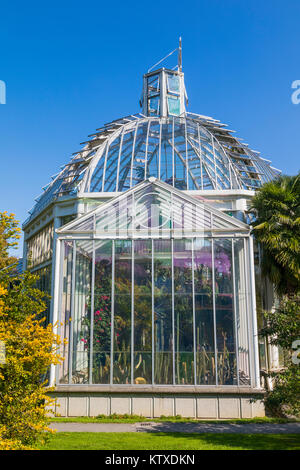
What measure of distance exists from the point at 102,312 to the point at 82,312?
2.72ft

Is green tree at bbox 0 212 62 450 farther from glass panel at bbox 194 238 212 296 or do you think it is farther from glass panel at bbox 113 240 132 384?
glass panel at bbox 194 238 212 296

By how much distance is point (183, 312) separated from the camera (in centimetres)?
1605

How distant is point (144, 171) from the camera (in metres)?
20.6

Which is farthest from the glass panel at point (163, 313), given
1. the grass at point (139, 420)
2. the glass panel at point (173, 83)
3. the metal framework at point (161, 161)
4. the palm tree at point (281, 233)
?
the glass panel at point (173, 83)

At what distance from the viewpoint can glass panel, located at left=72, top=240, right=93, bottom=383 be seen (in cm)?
1595

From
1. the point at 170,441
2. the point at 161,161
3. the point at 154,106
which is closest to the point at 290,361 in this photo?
the point at 170,441

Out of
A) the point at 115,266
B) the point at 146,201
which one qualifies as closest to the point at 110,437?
the point at 115,266

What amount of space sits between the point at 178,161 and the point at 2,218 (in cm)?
1136

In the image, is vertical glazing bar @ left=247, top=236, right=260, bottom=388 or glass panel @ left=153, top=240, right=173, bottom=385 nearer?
vertical glazing bar @ left=247, top=236, right=260, bottom=388

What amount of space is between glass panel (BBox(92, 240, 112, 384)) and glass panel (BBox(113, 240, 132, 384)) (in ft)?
0.93

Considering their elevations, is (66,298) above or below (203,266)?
below

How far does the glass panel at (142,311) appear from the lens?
1570 cm

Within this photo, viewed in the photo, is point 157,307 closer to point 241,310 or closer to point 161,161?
point 241,310

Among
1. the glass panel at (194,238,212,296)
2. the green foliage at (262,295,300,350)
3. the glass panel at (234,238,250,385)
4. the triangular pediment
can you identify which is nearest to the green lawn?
the green foliage at (262,295,300,350)
